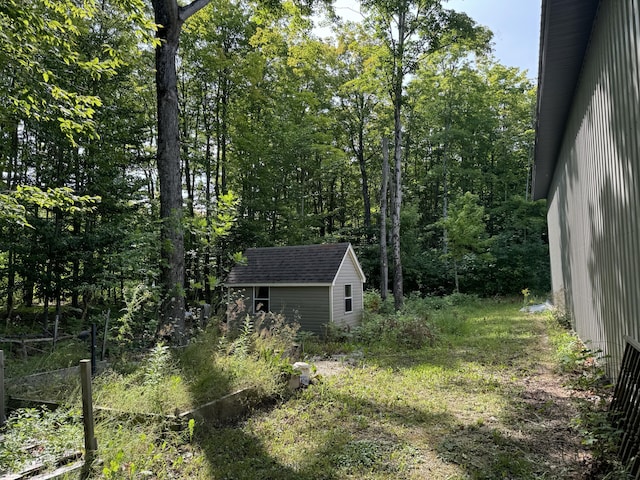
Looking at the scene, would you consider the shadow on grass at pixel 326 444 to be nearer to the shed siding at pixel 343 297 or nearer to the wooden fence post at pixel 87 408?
the wooden fence post at pixel 87 408

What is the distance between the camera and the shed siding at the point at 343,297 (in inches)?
521

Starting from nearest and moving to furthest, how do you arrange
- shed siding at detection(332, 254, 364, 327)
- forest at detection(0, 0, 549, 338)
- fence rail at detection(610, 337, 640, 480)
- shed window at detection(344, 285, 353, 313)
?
fence rail at detection(610, 337, 640, 480), forest at detection(0, 0, 549, 338), shed siding at detection(332, 254, 364, 327), shed window at detection(344, 285, 353, 313)

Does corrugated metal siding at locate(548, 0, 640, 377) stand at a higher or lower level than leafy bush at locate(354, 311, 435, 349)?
higher

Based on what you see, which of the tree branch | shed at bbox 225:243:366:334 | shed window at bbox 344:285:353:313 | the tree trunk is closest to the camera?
the tree branch

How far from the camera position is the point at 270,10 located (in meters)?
9.80

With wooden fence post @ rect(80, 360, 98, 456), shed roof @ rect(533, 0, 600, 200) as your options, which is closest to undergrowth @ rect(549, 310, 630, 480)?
wooden fence post @ rect(80, 360, 98, 456)

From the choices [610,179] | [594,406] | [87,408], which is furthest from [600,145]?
[87,408]

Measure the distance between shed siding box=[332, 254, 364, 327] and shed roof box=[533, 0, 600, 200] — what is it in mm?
6812

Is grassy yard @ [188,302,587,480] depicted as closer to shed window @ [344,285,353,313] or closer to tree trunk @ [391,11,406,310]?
shed window @ [344,285,353,313]

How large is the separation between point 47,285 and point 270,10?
10.1m

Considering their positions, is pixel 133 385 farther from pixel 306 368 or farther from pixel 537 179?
pixel 537 179

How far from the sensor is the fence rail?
315cm

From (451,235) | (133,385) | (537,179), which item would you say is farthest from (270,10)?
(451,235)

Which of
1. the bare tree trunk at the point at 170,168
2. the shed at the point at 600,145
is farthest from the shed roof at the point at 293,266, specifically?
the shed at the point at 600,145
